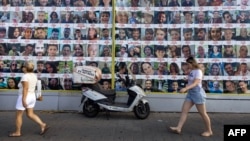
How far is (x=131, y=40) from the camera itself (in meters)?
9.93

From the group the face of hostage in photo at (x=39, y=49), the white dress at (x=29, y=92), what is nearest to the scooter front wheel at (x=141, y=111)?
the white dress at (x=29, y=92)

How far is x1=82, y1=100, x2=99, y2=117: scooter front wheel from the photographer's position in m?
9.27

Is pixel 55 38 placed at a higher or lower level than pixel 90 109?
higher

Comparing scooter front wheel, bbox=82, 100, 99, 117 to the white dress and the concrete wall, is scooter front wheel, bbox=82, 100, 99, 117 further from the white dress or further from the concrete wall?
the white dress

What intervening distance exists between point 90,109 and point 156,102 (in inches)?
67.1

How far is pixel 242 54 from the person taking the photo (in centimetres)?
983

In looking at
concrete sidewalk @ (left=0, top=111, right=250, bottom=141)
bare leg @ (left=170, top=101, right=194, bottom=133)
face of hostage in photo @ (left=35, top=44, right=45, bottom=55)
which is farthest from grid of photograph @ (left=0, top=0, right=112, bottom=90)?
bare leg @ (left=170, top=101, right=194, bottom=133)

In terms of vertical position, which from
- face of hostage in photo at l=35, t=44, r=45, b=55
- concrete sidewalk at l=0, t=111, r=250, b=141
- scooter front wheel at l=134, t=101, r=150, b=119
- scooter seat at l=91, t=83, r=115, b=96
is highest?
face of hostage in photo at l=35, t=44, r=45, b=55

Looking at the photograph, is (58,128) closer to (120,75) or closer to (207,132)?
(120,75)

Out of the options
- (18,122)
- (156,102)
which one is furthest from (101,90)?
(18,122)

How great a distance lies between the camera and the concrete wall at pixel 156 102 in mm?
9812

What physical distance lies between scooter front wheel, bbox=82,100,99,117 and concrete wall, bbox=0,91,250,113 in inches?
24.8

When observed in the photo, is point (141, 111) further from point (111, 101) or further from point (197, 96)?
point (197, 96)

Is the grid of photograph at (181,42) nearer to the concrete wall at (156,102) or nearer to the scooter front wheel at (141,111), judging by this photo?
the concrete wall at (156,102)
